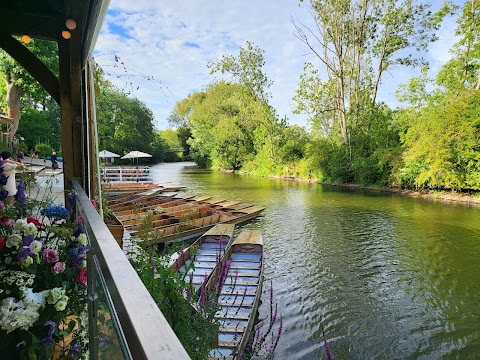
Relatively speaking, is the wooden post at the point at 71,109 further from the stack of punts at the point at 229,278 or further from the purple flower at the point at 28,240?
the purple flower at the point at 28,240

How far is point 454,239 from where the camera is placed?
10.2 metres

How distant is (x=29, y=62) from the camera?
10.8 ft

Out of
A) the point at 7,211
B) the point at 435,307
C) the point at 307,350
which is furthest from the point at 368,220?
the point at 7,211

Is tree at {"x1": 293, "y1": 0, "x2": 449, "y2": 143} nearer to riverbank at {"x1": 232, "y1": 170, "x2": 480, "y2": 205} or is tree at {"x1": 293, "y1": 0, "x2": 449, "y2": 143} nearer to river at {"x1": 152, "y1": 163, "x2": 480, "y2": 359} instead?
riverbank at {"x1": 232, "y1": 170, "x2": 480, "y2": 205}

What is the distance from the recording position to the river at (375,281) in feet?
16.7

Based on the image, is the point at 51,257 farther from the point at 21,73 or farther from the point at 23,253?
the point at 21,73

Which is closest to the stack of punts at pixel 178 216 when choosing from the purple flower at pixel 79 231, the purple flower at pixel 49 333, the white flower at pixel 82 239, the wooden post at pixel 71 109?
the wooden post at pixel 71 109

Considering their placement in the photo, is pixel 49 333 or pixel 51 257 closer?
pixel 49 333

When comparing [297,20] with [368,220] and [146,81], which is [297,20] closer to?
[368,220]

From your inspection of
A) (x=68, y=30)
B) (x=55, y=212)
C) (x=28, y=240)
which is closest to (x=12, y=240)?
(x=28, y=240)

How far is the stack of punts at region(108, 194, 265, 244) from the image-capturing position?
8.62 m

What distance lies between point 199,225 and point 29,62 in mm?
7263

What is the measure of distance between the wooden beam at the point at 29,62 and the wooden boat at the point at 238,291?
2328 mm

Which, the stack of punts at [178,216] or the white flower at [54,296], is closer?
the white flower at [54,296]
